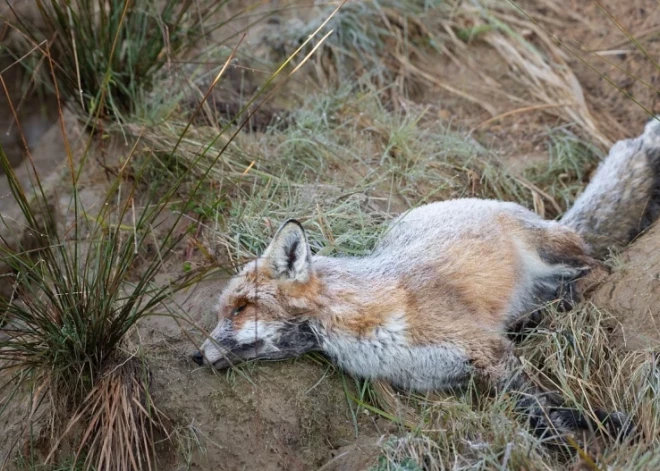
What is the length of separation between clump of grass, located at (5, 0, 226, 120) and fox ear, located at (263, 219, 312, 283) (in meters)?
2.11

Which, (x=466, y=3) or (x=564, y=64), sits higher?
(x=466, y=3)

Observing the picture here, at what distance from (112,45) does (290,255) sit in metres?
2.57

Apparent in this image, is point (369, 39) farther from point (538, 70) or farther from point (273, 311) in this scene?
point (273, 311)

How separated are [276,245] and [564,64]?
4195 millimetres

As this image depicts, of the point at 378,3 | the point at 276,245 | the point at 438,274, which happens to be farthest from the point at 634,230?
the point at 378,3

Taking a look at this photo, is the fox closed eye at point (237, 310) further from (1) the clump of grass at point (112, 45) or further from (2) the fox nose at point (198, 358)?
(1) the clump of grass at point (112, 45)

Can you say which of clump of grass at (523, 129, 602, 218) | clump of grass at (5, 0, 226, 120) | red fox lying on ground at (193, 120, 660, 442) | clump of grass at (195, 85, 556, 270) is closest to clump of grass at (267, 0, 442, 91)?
clump of grass at (195, 85, 556, 270)

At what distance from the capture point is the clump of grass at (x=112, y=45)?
5965 millimetres

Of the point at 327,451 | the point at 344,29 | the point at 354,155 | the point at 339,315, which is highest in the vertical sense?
the point at 344,29

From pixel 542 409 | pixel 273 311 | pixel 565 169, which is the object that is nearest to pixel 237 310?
pixel 273 311

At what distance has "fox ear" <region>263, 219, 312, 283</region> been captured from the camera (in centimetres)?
453

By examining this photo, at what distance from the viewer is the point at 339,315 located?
181 inches

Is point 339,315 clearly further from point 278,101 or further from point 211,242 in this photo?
point 278,101

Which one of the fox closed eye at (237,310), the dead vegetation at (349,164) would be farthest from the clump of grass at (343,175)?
the fox closed eye at (237,310)
